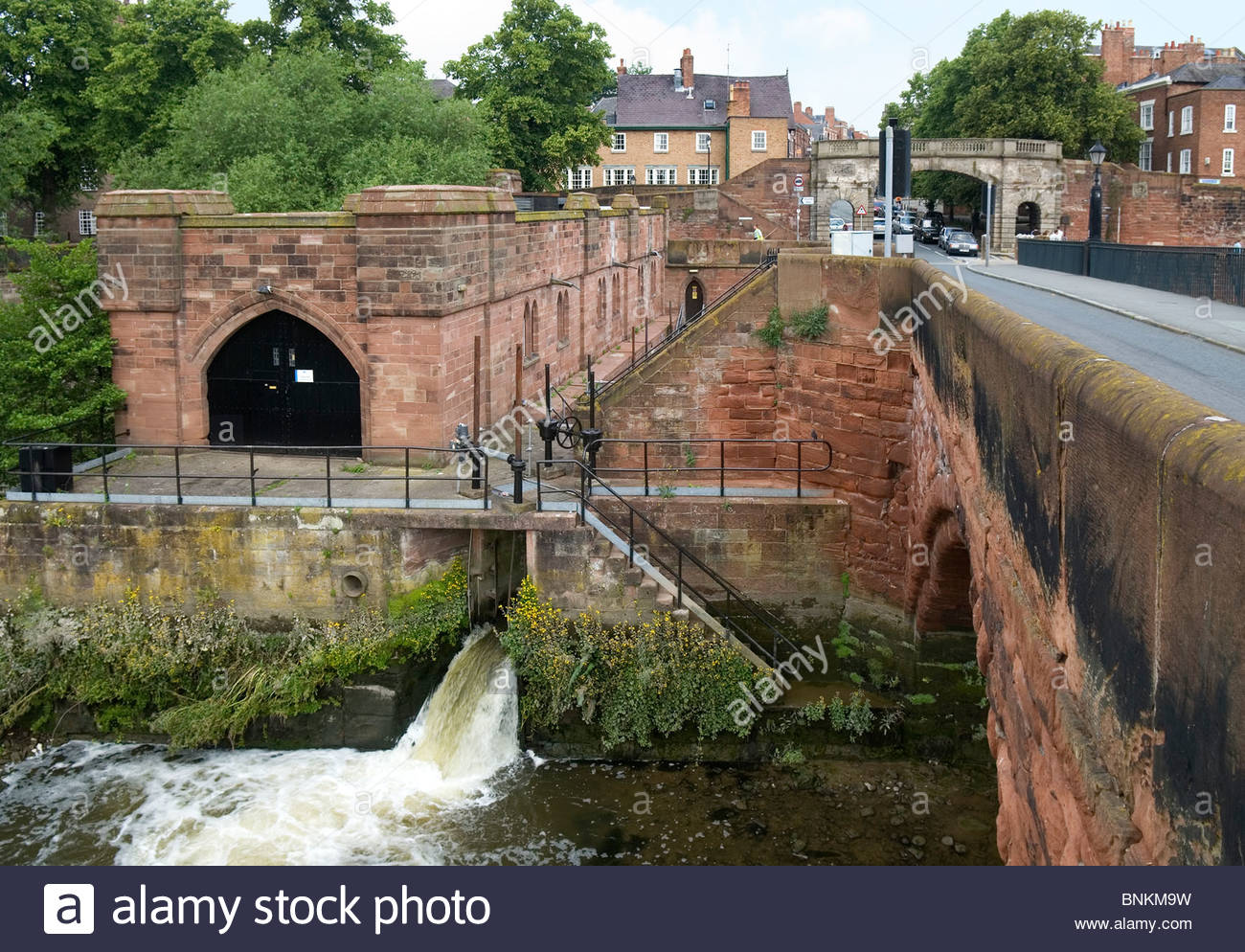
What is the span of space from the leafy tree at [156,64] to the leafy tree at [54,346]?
72.0 ft

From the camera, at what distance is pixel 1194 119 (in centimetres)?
6744

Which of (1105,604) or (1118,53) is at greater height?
(1118,53)

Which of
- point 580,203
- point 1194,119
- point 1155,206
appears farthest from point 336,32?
point 1194,119

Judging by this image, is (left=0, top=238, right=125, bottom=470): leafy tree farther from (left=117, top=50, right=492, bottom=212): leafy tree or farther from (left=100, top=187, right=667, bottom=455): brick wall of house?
(left=117, top=50, right=492, bottom=212): leafy tree

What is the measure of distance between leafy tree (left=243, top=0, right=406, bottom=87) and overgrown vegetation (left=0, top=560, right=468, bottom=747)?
2728cm

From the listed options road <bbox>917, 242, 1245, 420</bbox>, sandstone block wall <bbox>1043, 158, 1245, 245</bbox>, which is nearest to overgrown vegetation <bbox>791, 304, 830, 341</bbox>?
road <bbox>917, 242, 1245, 420</bbox>

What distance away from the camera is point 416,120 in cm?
3262

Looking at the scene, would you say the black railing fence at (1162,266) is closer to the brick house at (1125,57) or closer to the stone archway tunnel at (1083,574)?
the stone archway tunnel at (1083,574)

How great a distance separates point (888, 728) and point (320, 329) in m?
10.9

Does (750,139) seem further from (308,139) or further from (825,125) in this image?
(825,125)

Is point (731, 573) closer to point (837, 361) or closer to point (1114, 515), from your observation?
point (837, 361)

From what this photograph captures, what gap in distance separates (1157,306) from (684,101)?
6052 cm

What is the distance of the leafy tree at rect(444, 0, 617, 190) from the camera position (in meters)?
51.2
